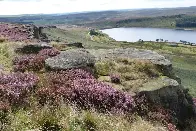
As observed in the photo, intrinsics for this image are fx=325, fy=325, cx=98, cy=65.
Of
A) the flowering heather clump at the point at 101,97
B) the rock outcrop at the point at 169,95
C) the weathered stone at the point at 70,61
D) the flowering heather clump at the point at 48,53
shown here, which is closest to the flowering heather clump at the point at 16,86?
the weathered stone at the point at 70,61

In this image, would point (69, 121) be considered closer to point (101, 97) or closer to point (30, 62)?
point (101, 97)

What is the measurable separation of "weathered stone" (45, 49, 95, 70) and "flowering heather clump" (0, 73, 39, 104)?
5.18 feet

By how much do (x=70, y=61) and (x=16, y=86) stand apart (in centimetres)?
344

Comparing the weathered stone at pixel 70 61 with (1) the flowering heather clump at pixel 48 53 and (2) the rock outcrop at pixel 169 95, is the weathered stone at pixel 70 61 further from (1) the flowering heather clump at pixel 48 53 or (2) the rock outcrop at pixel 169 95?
(2) the rock outcrop at pixel 169 95

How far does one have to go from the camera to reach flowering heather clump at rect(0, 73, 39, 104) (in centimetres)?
1155

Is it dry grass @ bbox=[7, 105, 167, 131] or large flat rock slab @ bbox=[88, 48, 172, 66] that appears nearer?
dry grass @ bbox=[7, 105, 167, 131]

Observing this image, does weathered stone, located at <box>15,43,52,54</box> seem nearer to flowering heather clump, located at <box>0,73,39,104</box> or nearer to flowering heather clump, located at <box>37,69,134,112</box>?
flowering heather clump, located at <box>0,73,39,104</box>

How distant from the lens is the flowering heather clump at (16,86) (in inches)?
455

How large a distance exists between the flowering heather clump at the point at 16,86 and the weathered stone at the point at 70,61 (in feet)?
5.18

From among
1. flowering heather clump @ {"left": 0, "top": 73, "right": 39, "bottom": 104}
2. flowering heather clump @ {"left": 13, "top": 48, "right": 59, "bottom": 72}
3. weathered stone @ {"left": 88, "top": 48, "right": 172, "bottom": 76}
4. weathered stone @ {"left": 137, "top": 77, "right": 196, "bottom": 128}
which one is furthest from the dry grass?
weathered stone @ {"left": 88, "top": 48, "right": 172, "bottom": 76}

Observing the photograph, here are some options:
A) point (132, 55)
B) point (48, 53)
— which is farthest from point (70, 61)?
point (132, 55)

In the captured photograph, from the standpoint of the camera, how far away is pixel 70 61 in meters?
15.2

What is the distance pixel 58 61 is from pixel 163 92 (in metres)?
5.03

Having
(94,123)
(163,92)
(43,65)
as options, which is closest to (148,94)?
(163,92)
